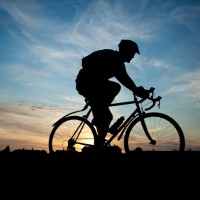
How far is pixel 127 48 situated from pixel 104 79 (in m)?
0.99

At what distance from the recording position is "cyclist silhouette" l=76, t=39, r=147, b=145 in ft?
21.7

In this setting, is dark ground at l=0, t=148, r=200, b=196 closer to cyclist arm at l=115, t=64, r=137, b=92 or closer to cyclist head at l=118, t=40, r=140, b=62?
cyclist arm at l=115, t=64, r=137, b=92

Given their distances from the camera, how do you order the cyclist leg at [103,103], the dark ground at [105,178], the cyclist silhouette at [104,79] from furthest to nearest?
the cyclist leg at [103,103]
the cyclist silhouette at [104,79]
the dark ground at [105,178]

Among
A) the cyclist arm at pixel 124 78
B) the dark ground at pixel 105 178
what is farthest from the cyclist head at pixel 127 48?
the dark ground at pixel 105 178

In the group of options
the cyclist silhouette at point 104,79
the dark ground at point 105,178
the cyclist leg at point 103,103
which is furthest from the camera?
the cyclist leg at point 103,103

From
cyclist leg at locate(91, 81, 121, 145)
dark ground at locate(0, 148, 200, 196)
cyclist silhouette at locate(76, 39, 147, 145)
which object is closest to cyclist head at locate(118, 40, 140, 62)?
cyclist silhouette at locate(76, 39, 147, 145)

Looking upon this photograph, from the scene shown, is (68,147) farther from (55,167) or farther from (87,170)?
(87,170)

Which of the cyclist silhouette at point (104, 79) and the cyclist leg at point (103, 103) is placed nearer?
the cyclist silhouette at point (104, 79)

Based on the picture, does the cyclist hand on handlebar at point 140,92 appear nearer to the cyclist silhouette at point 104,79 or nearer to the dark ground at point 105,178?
the cyclist silhouette at point 104,79

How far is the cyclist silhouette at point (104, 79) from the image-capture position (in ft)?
21.7

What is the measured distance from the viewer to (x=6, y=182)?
13.6 ft

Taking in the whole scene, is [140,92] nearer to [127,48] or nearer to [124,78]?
[124,78]

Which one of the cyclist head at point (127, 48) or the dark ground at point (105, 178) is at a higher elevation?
the cyclist head at point (127, 48)

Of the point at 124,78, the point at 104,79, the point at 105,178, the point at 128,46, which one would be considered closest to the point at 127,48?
the point at 128,46
